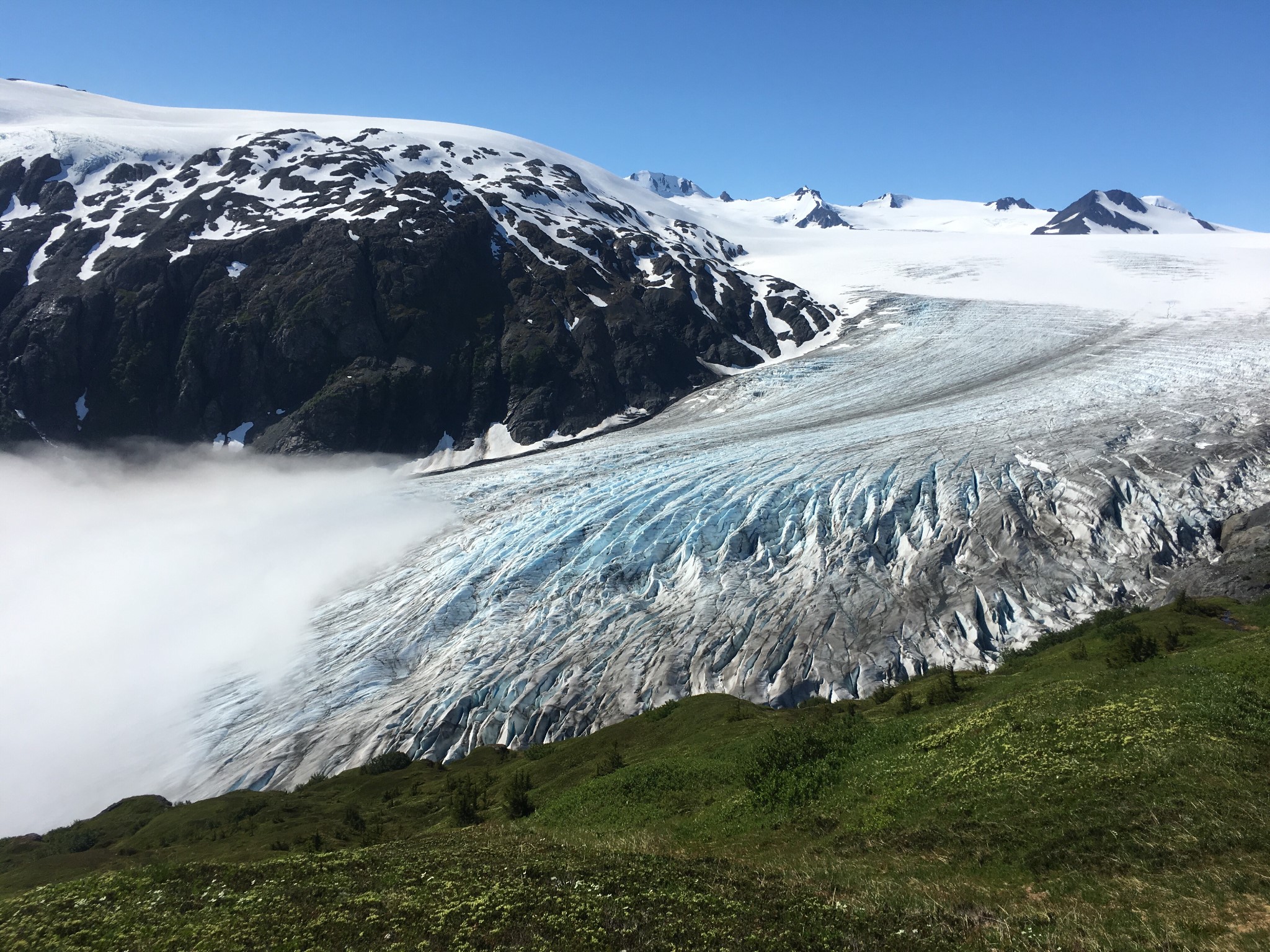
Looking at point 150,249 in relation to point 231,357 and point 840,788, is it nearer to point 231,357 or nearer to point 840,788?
point 231,357

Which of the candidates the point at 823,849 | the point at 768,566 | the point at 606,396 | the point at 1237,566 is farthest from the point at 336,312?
the point at 823,849

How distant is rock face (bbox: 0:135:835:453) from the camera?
282ft

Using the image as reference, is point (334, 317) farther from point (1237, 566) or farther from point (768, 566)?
point (1237, 566)

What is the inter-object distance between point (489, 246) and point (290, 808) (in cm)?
9052

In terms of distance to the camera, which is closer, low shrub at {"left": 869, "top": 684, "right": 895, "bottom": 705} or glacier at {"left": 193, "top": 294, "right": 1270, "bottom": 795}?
low shrub at {"left": 869, "top": 684, "right": 895, "bottom": 705}

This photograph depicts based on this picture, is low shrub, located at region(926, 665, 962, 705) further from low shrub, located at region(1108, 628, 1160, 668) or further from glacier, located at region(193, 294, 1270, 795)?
glacier, located at region(193, 294, 1270, 795)

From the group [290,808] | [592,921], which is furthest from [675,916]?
[290,808]

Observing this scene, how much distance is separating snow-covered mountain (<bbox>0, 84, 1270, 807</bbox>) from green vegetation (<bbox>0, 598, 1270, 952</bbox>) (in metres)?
12.6

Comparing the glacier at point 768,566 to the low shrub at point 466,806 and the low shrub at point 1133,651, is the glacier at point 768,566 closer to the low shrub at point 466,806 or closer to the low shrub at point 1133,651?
the low shrub at point 466,806

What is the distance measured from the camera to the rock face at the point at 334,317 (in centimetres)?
8581

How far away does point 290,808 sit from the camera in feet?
83.3

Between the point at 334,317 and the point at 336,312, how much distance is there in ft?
2.30

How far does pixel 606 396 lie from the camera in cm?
8669

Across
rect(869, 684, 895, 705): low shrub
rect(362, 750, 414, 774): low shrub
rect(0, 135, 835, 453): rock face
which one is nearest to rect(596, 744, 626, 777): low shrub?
rect(869, 684, 895, 705): low shrub
